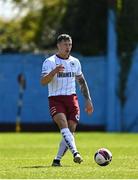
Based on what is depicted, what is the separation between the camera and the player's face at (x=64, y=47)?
1352 cm

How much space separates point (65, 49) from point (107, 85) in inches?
653

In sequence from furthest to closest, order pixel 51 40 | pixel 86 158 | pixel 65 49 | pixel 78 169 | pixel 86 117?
pixel 51 40 < pixel 86 117 < pixel 86 158 < pixel 65 49 < pixel 78 169

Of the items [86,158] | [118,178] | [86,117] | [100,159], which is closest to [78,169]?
[100,159]

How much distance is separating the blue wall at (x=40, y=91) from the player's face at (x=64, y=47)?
16.2 m

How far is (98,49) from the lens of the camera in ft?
104

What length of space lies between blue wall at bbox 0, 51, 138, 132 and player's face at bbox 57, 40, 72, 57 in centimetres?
1619

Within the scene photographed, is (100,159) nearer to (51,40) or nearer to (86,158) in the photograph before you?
(86,158)

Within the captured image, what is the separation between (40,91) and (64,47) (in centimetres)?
1679

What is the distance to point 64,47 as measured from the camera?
44.6ft

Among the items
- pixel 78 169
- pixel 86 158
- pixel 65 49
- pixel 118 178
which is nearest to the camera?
pixel 118 178

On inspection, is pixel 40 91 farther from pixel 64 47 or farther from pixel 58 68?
pixel 58 68

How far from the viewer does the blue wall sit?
30.1 metres

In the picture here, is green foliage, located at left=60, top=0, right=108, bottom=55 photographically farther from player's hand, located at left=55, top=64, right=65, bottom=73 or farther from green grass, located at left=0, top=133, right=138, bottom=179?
player's hand, located at left=55, top=64, right=65, bottom=73

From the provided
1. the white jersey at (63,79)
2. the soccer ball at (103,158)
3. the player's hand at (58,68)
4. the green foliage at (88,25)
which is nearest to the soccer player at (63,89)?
the white jersey at (63,79)
